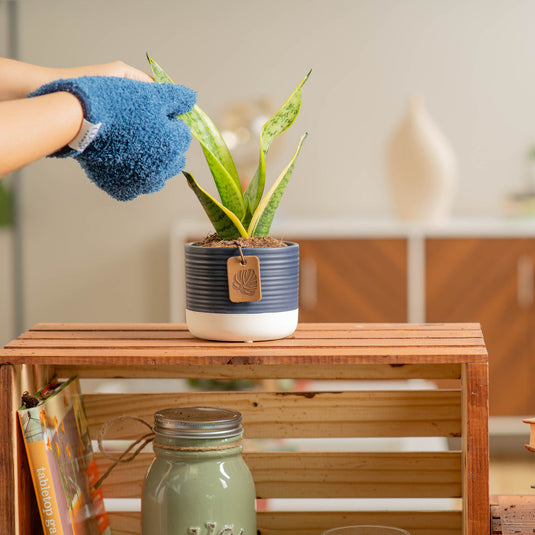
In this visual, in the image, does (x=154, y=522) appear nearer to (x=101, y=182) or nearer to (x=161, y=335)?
(x=161, y=335)

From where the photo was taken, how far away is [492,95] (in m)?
3.74

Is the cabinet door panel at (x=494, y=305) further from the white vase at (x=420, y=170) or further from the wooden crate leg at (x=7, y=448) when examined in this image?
the wooden crate leg at (x=7, y=448)

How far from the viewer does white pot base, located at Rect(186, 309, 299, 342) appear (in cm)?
109

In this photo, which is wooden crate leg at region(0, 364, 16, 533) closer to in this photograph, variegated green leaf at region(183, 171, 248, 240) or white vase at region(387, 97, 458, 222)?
variegated green leaf at region(183, 171, 248, 240)

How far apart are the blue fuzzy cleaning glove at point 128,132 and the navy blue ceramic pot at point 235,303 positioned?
0.14 m

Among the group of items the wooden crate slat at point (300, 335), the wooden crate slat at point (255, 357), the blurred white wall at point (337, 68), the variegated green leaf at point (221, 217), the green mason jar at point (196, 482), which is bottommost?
the green mason jar at point (196, 482)

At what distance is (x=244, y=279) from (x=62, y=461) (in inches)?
13.5

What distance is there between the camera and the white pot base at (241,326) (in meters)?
1.09

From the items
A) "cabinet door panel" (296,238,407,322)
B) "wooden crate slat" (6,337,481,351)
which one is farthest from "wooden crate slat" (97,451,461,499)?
"cabinet door panel" (296,238,407,322)

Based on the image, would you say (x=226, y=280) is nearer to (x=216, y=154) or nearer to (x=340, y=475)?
(x=216, y=154)

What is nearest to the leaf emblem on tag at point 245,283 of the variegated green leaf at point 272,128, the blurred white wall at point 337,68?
the variegated green leaf at point 272,128

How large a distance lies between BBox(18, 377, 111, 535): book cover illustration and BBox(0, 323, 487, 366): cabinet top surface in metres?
0.07

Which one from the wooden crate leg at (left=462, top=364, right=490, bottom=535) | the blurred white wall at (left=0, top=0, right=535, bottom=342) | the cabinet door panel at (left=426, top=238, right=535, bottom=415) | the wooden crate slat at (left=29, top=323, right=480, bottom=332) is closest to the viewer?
the wooden crate leg at (left=462, top=364, right=490, bottom=535)

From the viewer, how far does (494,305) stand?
10.9 feet
